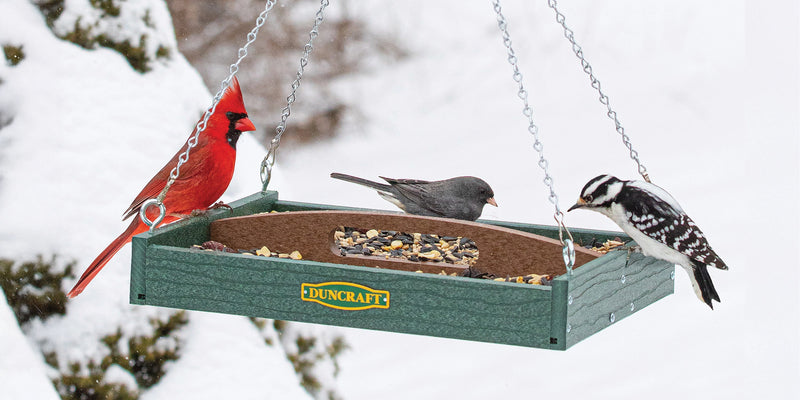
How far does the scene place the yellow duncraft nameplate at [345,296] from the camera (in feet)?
8.54

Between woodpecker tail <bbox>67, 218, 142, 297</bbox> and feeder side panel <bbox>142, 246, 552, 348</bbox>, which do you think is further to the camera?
woodpecker tail <bbox>67, 218, 142, 297</bbox>

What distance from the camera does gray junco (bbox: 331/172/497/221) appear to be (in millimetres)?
3283

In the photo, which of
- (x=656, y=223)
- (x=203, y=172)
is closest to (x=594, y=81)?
(x=656, y=223)

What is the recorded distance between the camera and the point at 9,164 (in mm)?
4137

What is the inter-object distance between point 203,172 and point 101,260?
16.1 inches

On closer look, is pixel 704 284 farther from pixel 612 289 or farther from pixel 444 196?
pixel 444 196

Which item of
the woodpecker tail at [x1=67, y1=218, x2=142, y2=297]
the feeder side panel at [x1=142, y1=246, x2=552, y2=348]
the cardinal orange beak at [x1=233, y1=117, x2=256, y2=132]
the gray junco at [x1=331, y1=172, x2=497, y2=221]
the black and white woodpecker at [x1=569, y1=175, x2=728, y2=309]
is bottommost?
the feeder side panel at [x1=142, y1=246, x2=552, y2=348]

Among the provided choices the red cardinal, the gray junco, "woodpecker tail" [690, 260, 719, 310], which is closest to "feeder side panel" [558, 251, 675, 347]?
"woodpecker tail" [690, 260, 719, 310]

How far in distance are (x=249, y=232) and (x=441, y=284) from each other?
84cm

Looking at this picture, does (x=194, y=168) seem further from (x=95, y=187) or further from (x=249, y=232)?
(x=95, y=187)

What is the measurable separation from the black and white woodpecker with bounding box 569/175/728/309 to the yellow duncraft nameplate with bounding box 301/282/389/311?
0.74m

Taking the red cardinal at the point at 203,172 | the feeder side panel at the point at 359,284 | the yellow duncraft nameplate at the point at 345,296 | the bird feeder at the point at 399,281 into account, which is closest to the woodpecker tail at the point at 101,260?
the red cardinal at the point at 203,172

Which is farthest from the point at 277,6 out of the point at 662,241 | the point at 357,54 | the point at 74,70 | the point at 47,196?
the point at 662,241

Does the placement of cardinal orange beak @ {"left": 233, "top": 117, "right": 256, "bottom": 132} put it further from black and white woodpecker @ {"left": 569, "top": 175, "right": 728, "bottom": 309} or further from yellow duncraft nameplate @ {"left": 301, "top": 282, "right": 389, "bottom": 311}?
black and white woodpecker @ {"left": 569, "top": 175, "right": 728, "bottom": 309}
